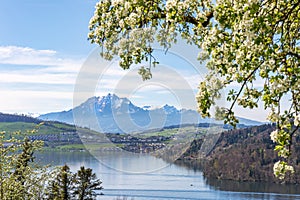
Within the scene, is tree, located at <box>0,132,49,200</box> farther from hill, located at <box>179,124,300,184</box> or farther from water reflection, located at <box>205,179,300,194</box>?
hill, located at <box>179,124,300,184</box>

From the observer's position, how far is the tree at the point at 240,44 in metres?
3.54

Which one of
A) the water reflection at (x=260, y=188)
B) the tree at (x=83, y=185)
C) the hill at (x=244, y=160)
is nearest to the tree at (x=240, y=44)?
the tree at (x=83, y=185)

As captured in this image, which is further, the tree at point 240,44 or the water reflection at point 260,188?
the water reflection at point 260,188

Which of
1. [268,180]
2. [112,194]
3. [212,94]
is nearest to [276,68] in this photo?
[212,94]

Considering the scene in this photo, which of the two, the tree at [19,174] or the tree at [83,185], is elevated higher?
the tree at [19,174]

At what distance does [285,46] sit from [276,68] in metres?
0.72

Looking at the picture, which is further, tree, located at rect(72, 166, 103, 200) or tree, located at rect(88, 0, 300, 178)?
tree, located at rect(72, 166, 103, 200)

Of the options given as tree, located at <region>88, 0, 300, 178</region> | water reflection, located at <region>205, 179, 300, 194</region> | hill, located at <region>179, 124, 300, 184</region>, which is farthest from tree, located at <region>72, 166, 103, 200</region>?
hill, located at <region>179, 124, 300, 184</region>

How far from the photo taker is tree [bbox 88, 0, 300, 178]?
3537mm

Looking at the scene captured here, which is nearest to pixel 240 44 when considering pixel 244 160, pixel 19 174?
pixel 19 174

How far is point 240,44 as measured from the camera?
147 inches

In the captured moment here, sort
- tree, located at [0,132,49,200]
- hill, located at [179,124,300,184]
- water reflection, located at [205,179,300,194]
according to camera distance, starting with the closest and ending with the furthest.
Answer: tree, located at [0,132,49,200], water reflection, located at [205,179,300,194], hill, located at [179,124,300,184]

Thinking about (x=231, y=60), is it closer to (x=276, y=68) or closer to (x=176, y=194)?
(x=276, y=68)

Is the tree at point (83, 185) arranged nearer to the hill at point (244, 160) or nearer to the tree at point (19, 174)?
the tree at point (19, 174)
